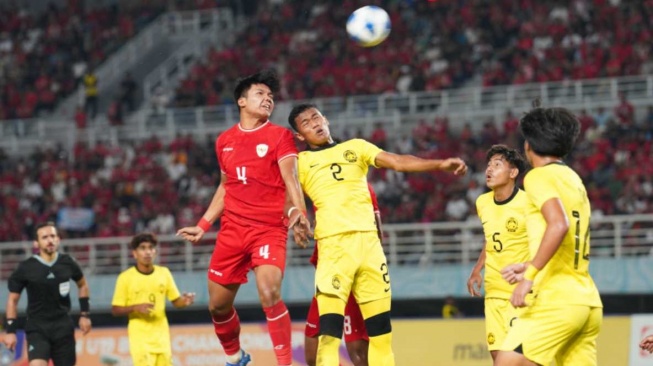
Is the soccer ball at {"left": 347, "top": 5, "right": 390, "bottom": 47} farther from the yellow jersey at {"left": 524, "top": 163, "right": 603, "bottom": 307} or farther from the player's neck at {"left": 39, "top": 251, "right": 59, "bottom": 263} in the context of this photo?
the yellow jersey at {"left": 524, "top": 163, "right": 603, "bottom": 307}

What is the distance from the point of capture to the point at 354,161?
9.81 m

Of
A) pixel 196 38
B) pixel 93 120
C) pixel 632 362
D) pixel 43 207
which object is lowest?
pixel 632 362

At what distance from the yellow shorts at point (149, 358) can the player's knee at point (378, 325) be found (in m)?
4.98

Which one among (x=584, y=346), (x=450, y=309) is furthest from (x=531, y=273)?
(x=450, y=309)

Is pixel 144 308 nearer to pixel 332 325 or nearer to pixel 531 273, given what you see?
Result: pixel 332 325

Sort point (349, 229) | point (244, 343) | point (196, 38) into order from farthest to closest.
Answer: point (196, 38)
point (244, 343)
point (349, 229)

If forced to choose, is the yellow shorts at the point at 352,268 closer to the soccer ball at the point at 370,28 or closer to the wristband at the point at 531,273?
the wristband at the point at 531,273

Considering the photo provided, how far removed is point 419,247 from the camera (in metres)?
24.2

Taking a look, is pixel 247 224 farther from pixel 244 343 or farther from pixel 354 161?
pixel 244 343

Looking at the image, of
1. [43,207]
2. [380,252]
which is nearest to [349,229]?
[380,252]

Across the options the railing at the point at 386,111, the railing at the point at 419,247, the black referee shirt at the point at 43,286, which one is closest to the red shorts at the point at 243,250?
the black referee shirt at the point at 43,286

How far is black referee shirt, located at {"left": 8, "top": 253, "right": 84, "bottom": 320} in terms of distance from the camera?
Answer: 13242mm

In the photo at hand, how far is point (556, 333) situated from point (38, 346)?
7.68 metres

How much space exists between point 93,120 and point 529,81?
573 inches
